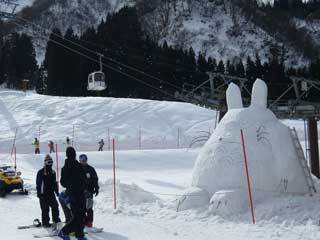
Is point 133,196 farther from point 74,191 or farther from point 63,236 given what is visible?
point 74,191

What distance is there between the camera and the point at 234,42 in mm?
110750

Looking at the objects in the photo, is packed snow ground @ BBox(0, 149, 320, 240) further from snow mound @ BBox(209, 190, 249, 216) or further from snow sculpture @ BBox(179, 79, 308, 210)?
snow sculpture @ BBox(179, 79, 308, 210)

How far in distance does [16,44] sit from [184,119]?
4307 centimetres

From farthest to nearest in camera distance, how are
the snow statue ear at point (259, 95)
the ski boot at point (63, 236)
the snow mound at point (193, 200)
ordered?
the snow statue ear at point (259, 95) < the snow mound at point (193, 200) < the ski boot at point (63, 236)

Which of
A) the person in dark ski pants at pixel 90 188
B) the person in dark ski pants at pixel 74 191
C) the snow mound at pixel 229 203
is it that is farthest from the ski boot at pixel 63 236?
the snow mound at pixel 229 203

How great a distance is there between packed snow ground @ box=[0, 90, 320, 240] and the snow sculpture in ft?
1.36

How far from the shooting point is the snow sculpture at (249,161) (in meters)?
11.2

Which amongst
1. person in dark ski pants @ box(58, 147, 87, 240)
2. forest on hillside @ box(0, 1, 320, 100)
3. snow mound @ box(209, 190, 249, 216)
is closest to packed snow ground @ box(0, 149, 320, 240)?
snow mound @ box(209, 190, 249, 216)

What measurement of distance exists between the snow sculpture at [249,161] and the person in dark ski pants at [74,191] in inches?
136

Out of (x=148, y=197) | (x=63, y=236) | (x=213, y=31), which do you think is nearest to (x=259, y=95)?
(x=148, y=197)

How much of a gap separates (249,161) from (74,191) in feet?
15.7

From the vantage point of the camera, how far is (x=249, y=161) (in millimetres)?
11422

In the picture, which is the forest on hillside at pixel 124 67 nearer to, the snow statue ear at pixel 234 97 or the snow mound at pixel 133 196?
the snow statue ear at pixel 234 97

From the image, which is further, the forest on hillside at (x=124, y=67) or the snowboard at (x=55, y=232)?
the forest on hillside at (x=124, y=67)
